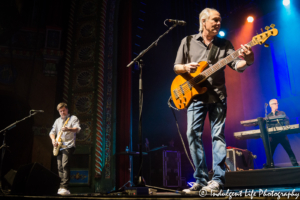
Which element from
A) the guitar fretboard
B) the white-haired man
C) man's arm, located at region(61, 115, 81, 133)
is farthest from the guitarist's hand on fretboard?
man's arm, located at region(61, 115, 81, 133)

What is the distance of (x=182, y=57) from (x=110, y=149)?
14.8ft

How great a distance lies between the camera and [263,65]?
8.94m

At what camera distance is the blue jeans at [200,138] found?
2.35 m

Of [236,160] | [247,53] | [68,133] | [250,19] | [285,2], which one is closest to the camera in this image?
[247,53]

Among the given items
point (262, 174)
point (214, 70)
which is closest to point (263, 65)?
point (262, 174)

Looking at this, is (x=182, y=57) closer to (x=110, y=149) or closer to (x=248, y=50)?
(x=248, y=50)

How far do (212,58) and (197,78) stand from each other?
28cm

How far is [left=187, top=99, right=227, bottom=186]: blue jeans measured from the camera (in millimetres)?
2348

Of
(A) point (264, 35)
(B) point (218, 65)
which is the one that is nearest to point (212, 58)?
(B) point (218, 65)

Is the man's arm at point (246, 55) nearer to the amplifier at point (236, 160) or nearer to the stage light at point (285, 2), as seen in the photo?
the amplifier at point (236, 160)

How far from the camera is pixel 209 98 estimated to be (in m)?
2.47

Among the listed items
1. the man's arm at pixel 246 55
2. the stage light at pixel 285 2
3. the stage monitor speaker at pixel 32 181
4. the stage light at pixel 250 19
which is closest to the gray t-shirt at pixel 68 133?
the stage monitor speaker at pixel 32 181

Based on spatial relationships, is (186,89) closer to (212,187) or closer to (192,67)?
(192,67)

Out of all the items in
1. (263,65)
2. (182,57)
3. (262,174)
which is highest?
(263,65)
